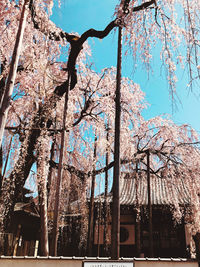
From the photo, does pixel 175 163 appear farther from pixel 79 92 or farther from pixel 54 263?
pixel 54 263

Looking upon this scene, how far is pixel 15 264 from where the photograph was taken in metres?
3.21

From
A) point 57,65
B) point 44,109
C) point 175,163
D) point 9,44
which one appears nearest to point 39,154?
point 44,109

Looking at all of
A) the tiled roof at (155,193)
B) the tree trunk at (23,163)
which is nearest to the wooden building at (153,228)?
the tiled roof at (155,193)

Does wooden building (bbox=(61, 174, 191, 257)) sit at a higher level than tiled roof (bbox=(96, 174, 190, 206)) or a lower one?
lower

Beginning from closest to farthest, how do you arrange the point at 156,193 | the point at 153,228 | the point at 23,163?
the point at 23,163 < the point at 153,228 < the point at 156,193

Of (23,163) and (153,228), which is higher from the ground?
(23,163)

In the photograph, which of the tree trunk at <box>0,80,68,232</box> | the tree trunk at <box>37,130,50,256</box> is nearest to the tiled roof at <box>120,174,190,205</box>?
the tree trunk at <box>37,130,50,256</box>

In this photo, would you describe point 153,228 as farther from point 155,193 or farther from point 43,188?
point 43,188

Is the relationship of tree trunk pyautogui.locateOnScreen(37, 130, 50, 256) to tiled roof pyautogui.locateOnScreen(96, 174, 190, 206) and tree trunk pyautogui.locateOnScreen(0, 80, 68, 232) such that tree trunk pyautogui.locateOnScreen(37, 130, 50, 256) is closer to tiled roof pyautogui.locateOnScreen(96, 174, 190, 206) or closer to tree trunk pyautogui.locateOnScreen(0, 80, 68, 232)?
tree trunk pyautogui.locateOnScreen(0, 80, 68, 232)

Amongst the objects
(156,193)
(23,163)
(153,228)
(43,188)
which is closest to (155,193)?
(156,193)

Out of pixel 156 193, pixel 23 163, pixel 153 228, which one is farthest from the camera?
pixel 156 193

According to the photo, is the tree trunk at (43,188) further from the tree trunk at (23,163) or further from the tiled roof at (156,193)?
the tiled roof at (156,193)

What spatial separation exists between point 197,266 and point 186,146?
5757mm

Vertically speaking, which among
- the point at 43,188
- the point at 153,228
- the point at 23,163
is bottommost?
the point at 153,228
